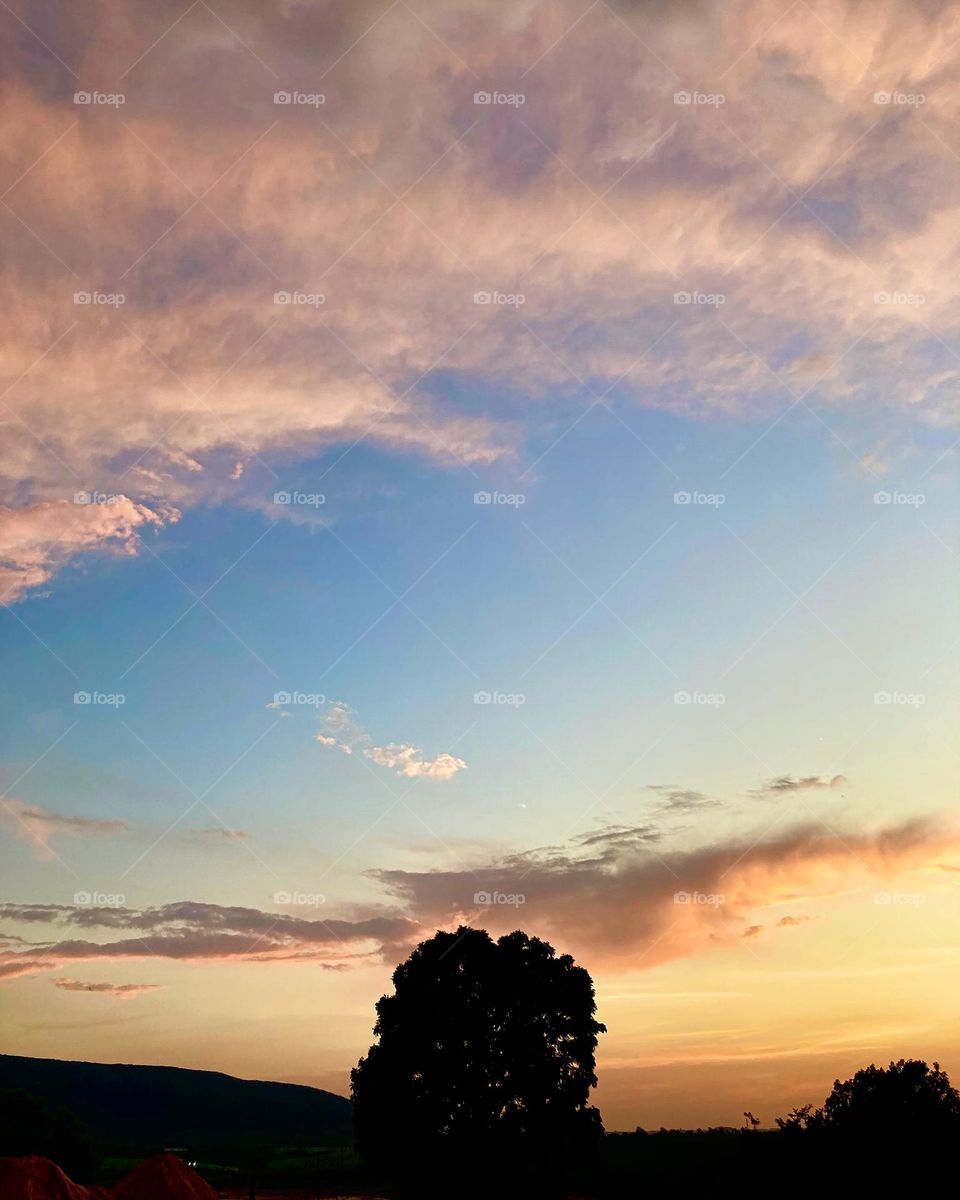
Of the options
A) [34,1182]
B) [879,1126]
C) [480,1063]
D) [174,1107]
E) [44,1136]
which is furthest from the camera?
[174,1107]

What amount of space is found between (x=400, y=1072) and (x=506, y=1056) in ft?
15.1

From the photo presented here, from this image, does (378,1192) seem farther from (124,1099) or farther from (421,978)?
(124,1099)

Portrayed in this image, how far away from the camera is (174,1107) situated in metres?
171

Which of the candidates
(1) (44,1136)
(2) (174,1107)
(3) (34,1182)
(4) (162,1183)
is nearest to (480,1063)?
(4) (162,1183)

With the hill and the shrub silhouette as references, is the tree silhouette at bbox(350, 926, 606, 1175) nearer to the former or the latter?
the shrub silhouette

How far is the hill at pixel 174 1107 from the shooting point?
15800 centimetres

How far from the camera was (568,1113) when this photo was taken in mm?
41406

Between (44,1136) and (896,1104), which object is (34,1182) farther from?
(896,1104)

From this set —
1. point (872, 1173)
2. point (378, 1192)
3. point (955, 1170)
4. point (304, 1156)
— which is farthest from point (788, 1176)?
point (304, 1156)

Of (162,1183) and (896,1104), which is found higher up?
(896,1104)

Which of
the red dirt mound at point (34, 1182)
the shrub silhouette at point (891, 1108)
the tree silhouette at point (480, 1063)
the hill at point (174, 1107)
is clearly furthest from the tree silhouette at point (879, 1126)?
the hill at point (174, 1107)

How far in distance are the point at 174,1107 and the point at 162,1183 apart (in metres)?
149

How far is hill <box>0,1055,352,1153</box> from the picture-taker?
158m

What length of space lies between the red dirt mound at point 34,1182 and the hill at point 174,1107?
128343 mm
